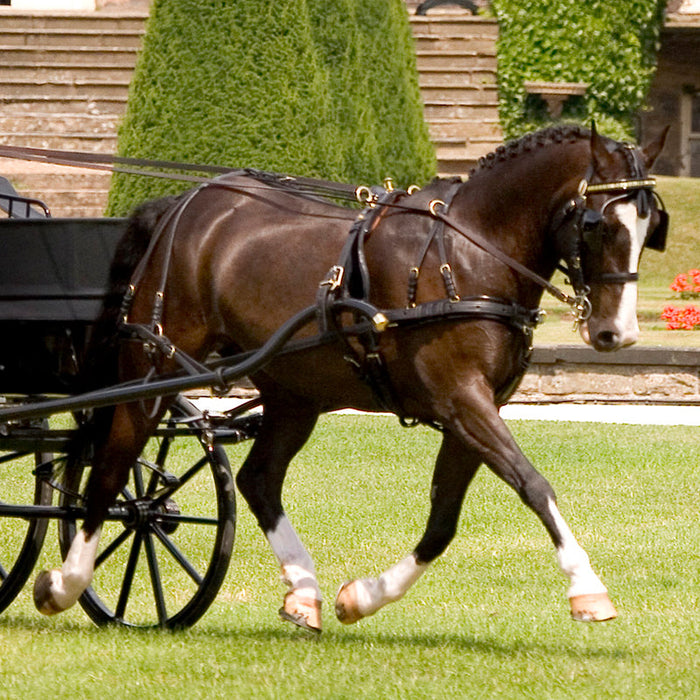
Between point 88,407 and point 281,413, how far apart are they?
0.68m

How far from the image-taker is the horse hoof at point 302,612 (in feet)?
17.3

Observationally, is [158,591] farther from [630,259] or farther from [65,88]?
[65,88]

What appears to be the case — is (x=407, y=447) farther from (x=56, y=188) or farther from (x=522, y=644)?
(x=56, y=188)

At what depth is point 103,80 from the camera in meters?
20.1

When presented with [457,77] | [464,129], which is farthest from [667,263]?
[457,77]

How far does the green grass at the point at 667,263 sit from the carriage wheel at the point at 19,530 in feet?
20.7

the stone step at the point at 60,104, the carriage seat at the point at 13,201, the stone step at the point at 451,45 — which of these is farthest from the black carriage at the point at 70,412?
the stone step at the point at 451,45

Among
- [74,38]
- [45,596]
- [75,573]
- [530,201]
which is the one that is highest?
[530,201]

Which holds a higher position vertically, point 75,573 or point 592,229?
point 592,229

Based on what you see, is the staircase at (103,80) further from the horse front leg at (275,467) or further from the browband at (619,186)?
the browband at (619,186)

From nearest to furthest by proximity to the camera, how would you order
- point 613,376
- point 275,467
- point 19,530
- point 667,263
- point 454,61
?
point 275,467
point 19,530
point 613,376
point 667,263
point 454,61

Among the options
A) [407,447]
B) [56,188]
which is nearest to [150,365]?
[407,447]

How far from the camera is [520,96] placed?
67.8ft

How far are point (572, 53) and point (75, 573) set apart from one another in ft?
54.3
